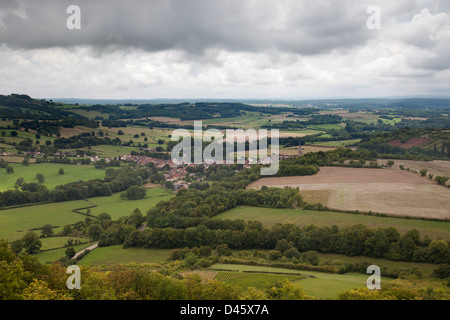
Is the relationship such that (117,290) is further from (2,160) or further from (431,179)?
(2,160)

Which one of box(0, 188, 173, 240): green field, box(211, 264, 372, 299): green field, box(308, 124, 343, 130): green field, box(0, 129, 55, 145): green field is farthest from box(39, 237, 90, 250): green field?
box(308, 124, 343, 130): green field

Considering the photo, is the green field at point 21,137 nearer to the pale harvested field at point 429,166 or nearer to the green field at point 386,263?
the green field at point 386,263

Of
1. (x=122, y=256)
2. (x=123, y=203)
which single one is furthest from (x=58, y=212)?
(x=122, y=256)

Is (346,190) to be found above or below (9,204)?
above

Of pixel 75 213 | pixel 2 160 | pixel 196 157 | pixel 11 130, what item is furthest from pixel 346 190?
pixel 11 130

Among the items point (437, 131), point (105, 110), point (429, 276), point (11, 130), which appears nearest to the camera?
point (429, 276)
